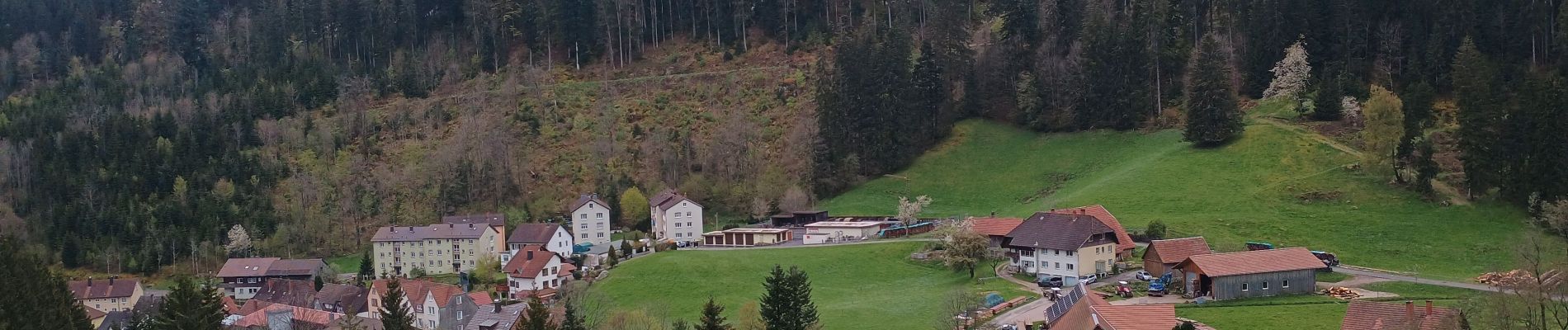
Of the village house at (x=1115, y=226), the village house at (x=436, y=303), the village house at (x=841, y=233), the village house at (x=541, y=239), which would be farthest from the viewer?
the village house at (x=541, y=239)

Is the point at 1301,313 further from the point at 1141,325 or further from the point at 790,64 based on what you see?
the point at 790,64

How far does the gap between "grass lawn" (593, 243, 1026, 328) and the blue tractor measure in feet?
19.3

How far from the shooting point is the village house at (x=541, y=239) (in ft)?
263

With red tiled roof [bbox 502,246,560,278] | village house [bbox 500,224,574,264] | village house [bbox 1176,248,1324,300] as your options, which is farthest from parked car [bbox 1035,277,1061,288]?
village house [bbox 500,224,574,264]

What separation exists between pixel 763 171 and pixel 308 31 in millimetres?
65754

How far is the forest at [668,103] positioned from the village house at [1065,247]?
20.1 m

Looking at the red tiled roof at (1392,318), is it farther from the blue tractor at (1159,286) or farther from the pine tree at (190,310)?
the pine tree at (190,310)

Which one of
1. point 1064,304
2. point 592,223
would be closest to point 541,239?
point 592,223

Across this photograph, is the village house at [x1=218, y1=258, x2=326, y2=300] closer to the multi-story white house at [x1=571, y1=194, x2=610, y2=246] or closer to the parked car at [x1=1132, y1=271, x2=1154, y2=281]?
the multi-story white house at [x1=571, y1=194, x2=610, y2=246]

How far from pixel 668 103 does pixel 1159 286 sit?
60606 mm

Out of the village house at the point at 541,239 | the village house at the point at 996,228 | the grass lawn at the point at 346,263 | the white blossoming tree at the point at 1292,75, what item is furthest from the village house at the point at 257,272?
the white blossoming tree at the point at 1292,75

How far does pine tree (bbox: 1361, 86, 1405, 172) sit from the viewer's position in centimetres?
6544

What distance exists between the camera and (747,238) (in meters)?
75.9

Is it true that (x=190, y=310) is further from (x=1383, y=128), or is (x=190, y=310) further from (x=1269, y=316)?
(x=1383, y=128)
